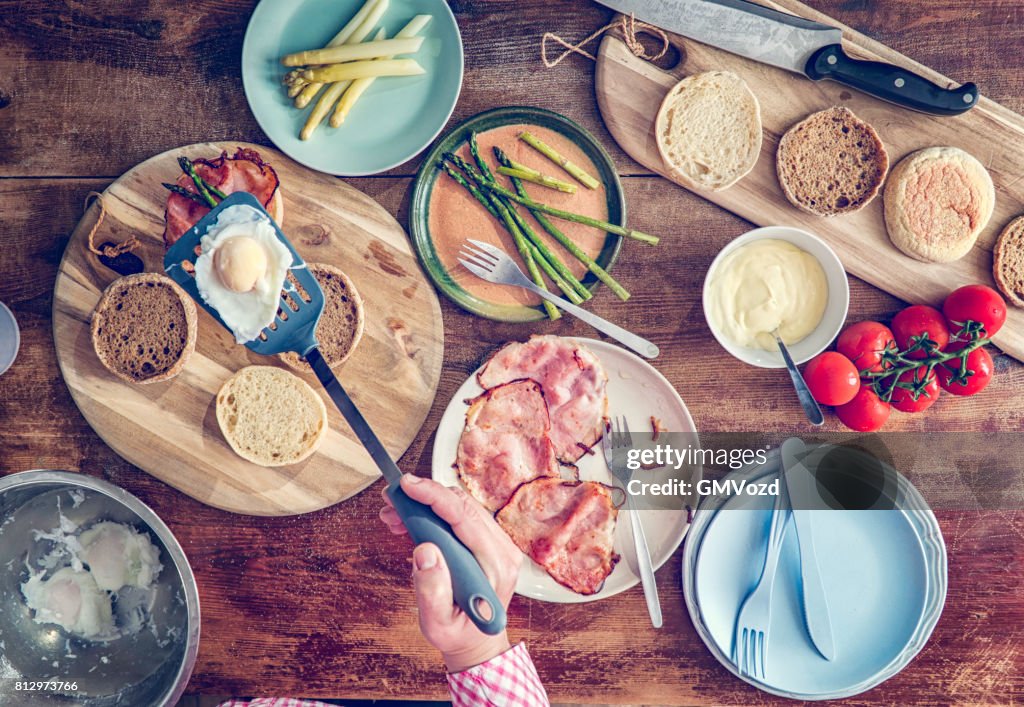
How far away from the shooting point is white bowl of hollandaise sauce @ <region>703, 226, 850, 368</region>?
238 centimetres

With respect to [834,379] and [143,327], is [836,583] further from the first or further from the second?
[143,327]

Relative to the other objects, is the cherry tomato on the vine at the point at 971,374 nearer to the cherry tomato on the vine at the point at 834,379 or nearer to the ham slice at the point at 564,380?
the cherry tomato on the vine at the point at 834,379

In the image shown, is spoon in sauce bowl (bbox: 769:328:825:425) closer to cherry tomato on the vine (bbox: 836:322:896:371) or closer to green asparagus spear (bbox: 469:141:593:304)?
cherry tomato on the vine (bbox: 836:322:896:371)

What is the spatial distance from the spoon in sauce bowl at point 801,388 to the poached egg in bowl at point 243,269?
5.26 ft

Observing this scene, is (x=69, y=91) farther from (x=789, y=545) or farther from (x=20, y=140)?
(x=789, y=545)

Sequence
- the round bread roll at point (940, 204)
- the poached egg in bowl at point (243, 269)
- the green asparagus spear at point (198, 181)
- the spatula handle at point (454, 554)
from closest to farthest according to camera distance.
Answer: the spatula handle at point (454, 554), the poached egg in bowl at point (243, 269), the green asparagus spear at point (198, 181), the round bread roll at point (940, 204)

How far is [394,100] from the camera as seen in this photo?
8.10 feet

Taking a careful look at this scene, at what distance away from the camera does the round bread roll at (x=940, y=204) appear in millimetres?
2402

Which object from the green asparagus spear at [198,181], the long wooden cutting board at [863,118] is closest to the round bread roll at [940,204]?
the long wooden cutting board at [863,118]

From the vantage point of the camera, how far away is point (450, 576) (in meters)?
1.91

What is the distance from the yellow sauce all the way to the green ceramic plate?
38 centimetres

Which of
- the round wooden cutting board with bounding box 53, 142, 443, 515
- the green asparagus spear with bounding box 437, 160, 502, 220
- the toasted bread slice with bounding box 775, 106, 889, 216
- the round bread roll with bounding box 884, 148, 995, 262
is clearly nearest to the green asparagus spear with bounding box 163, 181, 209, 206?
the round wooden cutting board with bounding box 53, 142, 443, 515

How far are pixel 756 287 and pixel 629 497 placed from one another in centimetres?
83

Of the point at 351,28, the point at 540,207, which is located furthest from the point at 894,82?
the point at 351,28
